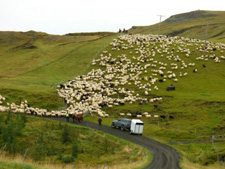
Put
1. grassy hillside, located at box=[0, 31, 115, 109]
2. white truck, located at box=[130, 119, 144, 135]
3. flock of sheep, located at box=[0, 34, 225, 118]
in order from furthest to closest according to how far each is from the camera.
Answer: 1. grassy hillside, located at box=[0, 31, 115, 109]
2. flock of sheep, located at box=[0, 34, 225, 118]
3. white truck, located at box=[130, 119, 144, 135]

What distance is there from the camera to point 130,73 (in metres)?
84.6

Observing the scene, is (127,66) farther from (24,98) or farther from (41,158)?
(41,158)

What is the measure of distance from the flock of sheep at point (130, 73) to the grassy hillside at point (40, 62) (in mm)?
3965

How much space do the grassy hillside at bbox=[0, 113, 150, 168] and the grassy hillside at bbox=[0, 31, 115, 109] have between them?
53.0 ft

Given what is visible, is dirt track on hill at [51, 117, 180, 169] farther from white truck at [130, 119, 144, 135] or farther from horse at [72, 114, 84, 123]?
horse at [72, 114, 84, 123]

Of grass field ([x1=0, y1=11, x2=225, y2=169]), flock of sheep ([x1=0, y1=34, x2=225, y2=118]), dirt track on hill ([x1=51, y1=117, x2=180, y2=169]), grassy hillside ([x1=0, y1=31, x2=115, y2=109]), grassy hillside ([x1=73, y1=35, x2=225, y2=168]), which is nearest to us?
dirt track on hill ([x1=51, y1=117, x2=180, y2=169])

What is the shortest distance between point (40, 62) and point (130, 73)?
37.0m

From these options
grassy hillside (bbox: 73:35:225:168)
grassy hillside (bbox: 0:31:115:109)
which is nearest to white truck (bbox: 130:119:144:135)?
grassy hillside (bbox: 73:35:225:168)

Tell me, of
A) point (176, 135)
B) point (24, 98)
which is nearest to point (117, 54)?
point (24, 98)

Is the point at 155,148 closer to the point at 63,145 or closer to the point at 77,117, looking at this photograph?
the point at 63,145

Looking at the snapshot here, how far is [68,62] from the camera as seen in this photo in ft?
336

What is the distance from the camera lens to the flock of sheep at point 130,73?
65625 mm

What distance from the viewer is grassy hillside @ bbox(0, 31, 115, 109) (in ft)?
216

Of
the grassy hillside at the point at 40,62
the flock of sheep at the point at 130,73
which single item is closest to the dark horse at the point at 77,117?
the flock of sheep at the point at 130,73
